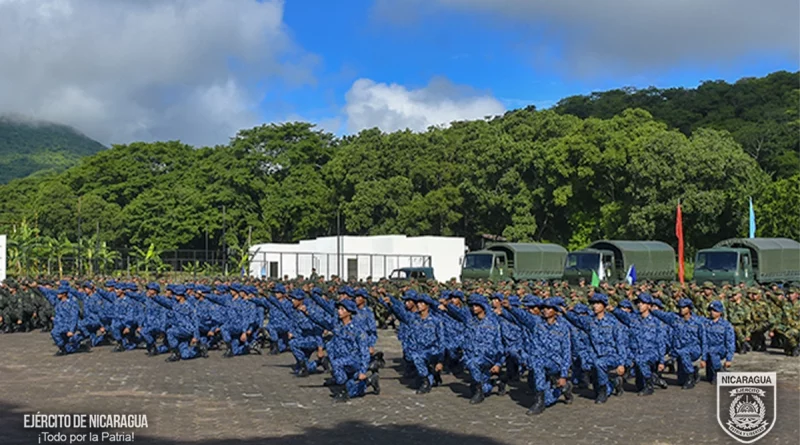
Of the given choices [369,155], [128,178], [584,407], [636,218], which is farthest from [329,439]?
[128,178]

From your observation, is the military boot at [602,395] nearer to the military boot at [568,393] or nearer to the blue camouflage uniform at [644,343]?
the military boot at [568,393]

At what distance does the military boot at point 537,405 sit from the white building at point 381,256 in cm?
2935

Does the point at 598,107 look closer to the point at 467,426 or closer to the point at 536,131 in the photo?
the point at 536,131

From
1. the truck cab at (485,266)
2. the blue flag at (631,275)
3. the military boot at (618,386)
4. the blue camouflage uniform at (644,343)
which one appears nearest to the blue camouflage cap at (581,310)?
the blue camouflage uniform at (644,343)

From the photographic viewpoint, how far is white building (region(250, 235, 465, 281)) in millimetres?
41969

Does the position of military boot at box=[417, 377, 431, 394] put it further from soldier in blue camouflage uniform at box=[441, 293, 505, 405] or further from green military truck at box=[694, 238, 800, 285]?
green military truck at box=[694, 238, 800, 285]

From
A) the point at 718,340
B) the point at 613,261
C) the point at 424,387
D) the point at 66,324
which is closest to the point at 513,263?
the point at 613,261

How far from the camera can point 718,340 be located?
1273cm

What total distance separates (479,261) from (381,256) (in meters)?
9.18

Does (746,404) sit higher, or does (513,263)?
(513,263)

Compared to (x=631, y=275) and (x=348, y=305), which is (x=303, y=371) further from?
(x=631, y=275)

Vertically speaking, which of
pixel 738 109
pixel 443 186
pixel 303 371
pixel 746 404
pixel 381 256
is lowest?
pixel 746 404

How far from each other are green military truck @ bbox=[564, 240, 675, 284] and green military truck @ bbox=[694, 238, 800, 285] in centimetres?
315

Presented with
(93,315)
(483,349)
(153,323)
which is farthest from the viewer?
(93,315)
